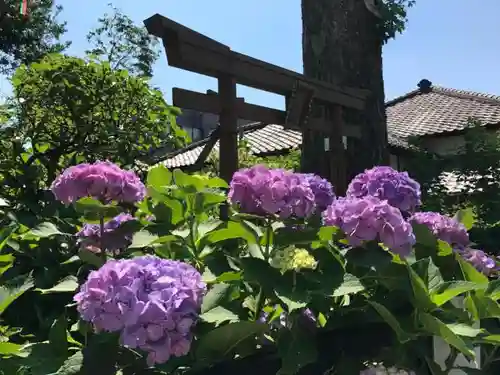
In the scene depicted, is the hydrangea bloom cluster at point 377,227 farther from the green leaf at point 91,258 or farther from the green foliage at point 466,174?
the green foliage at point 466,174

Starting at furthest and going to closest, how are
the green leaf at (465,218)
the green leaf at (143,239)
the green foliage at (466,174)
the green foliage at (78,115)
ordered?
1. the green foliage at (466,174)
2. the green foliage at (78,115)
3. the green leaf at (465,218)
4. the green leaf at (143,239)

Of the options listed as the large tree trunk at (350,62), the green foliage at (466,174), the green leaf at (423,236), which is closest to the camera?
the green leaf at (423,236)

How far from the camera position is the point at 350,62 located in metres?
5.36

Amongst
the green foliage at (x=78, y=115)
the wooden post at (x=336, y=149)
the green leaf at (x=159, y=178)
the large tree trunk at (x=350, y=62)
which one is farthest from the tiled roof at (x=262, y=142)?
the green leaf at (x=159, y=178)

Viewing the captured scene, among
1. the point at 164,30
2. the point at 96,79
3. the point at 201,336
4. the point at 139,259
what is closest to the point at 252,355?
the point at 201,336

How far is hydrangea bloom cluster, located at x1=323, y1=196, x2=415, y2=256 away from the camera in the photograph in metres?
1.21

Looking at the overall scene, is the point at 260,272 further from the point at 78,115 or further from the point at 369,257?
the point at 78,115

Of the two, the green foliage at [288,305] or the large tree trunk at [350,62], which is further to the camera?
the large tree trunk at [350,62]

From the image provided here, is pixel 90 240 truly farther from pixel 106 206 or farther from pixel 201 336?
pixel 201 336

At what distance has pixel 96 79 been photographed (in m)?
3.33

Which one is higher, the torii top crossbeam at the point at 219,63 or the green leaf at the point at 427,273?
the torii top crossbeam at the point at 219,63

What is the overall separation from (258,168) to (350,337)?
42cm

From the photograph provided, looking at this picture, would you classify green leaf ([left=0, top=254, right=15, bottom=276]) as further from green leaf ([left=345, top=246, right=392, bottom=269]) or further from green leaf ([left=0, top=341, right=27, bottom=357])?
green leaf ([left=345, top=246, right=392, bottom=269])

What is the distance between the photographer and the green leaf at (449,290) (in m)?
1.09
